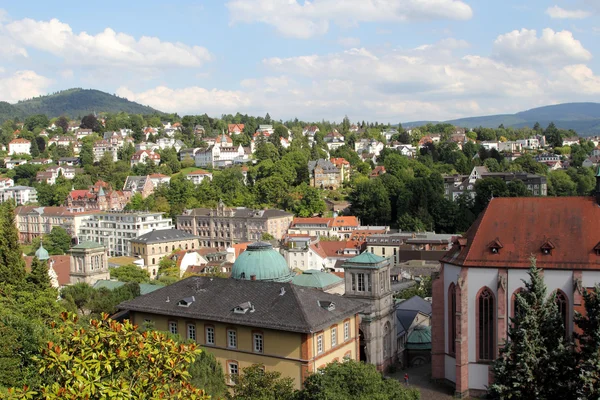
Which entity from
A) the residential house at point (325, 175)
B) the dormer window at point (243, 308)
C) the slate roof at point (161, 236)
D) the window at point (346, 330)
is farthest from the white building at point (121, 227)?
the dormer window at point (243, 308)

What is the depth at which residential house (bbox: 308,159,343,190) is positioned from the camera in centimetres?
15700

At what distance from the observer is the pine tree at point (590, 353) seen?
29.6 metres

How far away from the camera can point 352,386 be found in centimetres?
2947

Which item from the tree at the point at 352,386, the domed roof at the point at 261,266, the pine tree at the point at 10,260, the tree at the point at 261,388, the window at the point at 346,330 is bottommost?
the window at the point at 346,330

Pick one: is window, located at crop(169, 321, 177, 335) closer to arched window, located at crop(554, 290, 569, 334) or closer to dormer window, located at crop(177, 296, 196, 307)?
dormer window, located at crop(177, 296, 196, 307)

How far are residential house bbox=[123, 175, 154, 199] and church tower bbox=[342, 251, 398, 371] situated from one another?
114m

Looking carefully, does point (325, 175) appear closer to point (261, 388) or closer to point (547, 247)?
point (547, 247)

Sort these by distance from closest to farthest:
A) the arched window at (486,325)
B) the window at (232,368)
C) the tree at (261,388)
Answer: the tree at (261,388) < the window at (232,368) < the arched window at (486,325)

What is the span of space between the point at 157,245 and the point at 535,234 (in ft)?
268

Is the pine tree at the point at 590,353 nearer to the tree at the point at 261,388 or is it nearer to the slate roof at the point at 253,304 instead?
the tree at the point at 261,388

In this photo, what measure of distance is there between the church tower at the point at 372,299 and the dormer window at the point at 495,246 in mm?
9629

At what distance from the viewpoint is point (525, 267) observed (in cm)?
4088

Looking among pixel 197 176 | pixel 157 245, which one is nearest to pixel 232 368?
pixel 157 245

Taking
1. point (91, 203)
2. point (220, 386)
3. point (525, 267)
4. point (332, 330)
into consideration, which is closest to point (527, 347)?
point (525, 267)
